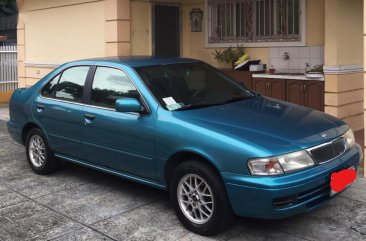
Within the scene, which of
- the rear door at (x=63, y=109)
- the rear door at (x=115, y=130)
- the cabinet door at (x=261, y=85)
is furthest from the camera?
the cabinet door at (x=261, y=85)

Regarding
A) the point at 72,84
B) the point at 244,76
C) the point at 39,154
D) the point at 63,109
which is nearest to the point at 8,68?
the point at 244,76

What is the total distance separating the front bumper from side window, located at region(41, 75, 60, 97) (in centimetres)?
290

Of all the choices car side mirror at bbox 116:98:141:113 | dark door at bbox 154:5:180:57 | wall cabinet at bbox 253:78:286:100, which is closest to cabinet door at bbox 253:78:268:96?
wall cabinet at bbox 253:78:286:100

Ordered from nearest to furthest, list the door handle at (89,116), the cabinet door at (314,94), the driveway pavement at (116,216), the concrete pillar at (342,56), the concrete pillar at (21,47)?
the driveway pavement at (116,216)
the door handle at (89,116)
the concrete pillar at (342,56)
the cabinet door at (314,94)
the concrete pillar at (21,47)

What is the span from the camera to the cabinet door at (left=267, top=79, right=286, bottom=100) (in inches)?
320

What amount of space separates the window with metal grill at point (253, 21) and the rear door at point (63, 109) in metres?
4.25

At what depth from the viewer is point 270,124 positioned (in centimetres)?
428

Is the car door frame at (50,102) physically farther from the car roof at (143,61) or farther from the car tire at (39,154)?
the car roof at (143,61)

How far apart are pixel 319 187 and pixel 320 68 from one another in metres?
4.09

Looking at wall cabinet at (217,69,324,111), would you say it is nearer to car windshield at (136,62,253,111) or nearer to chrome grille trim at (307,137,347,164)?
car windshield at (136,62,253,111)

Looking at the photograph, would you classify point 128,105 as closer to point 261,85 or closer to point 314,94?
point 314,94

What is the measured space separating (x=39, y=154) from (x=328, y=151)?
3672 mm

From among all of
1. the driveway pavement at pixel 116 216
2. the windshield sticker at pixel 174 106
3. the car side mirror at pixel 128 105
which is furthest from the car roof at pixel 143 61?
the driveway pavement at pixel 116 216

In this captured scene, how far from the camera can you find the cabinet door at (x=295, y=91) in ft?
25.8
